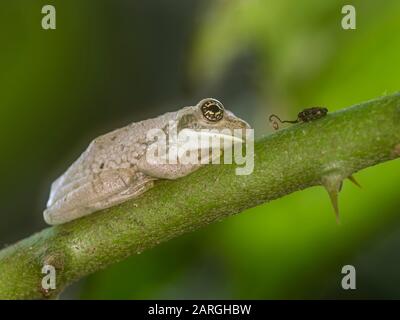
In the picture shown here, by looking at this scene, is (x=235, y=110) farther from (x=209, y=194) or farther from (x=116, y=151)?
(x=209, y=194)

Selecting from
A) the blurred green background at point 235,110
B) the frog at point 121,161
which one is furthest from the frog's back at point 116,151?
the blurred green background at point 235,110

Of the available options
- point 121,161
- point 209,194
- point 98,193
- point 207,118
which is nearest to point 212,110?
point 207,118

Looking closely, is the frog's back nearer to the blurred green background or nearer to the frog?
the frog

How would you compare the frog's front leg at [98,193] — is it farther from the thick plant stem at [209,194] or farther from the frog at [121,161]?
the thick plant stem at [209,194]

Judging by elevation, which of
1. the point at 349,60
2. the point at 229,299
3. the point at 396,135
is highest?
the point at 349,60

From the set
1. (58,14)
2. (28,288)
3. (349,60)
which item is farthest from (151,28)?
(28,288)

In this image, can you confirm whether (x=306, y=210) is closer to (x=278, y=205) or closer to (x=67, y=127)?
(x=278, y=205)
